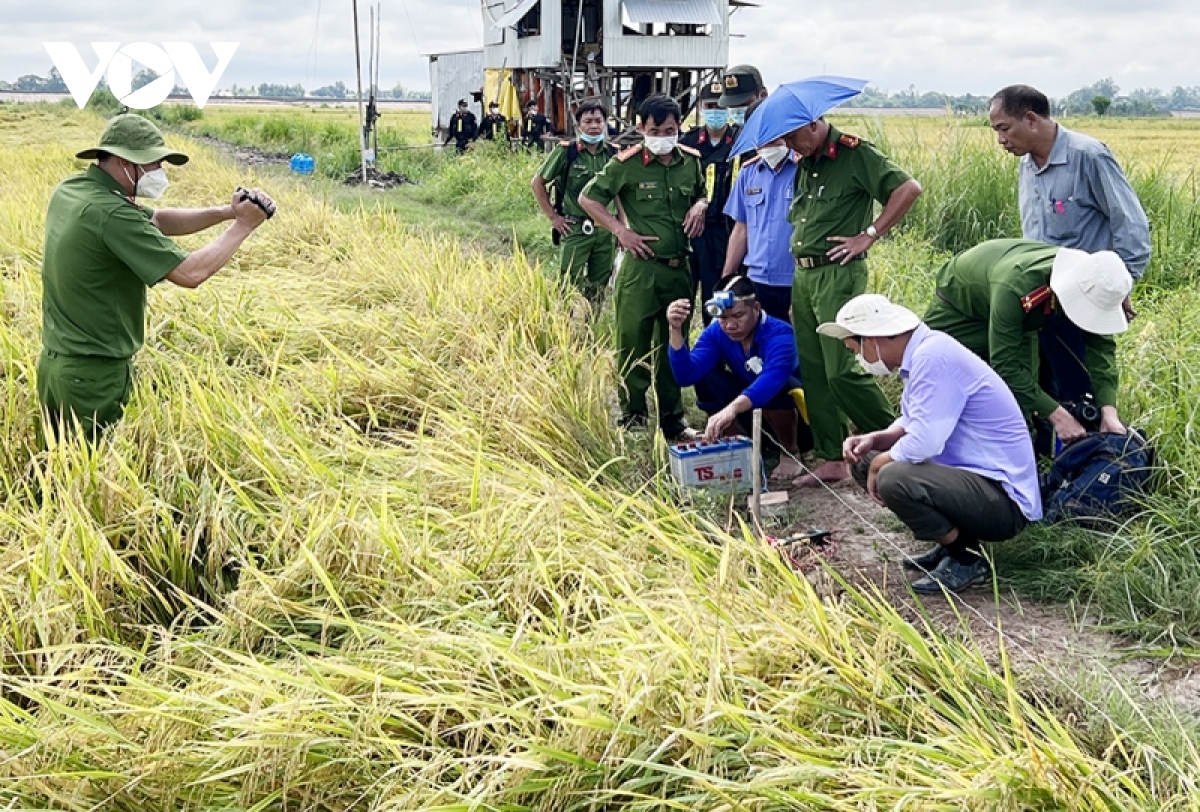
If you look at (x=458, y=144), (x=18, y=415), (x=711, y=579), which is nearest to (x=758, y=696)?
(x=711, y=579)

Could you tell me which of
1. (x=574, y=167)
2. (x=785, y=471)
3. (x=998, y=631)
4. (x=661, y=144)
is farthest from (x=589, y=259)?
(x=998, y=631)

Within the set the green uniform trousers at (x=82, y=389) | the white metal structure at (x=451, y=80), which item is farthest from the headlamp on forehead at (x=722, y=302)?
the white metal structure at (x=451, y=80)

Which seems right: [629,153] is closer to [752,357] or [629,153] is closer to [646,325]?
[646,325]

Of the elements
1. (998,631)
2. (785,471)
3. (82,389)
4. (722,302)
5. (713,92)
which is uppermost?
(713,92)

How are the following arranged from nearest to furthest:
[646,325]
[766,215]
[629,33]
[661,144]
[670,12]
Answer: [766,215] < [661,144] < [646,325] < [670,12] < [629,33]

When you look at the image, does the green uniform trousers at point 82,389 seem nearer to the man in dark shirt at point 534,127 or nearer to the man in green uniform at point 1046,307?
the man in green uniform at point 1046,307

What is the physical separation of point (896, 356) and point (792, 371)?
1.12 metres

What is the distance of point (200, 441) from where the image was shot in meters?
3.76

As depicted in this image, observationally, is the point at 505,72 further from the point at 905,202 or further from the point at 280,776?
the point at 280,776

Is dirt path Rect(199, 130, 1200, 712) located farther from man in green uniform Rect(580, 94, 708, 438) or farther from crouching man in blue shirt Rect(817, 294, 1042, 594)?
man in green uniform Rect(580, 94, 708, 438)

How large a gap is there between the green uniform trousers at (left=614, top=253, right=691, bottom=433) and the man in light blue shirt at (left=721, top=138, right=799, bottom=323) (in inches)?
12.0

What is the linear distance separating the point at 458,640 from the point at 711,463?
1693 millimetres

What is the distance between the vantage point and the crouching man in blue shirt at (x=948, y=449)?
11.1ft

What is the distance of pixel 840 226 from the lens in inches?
168
